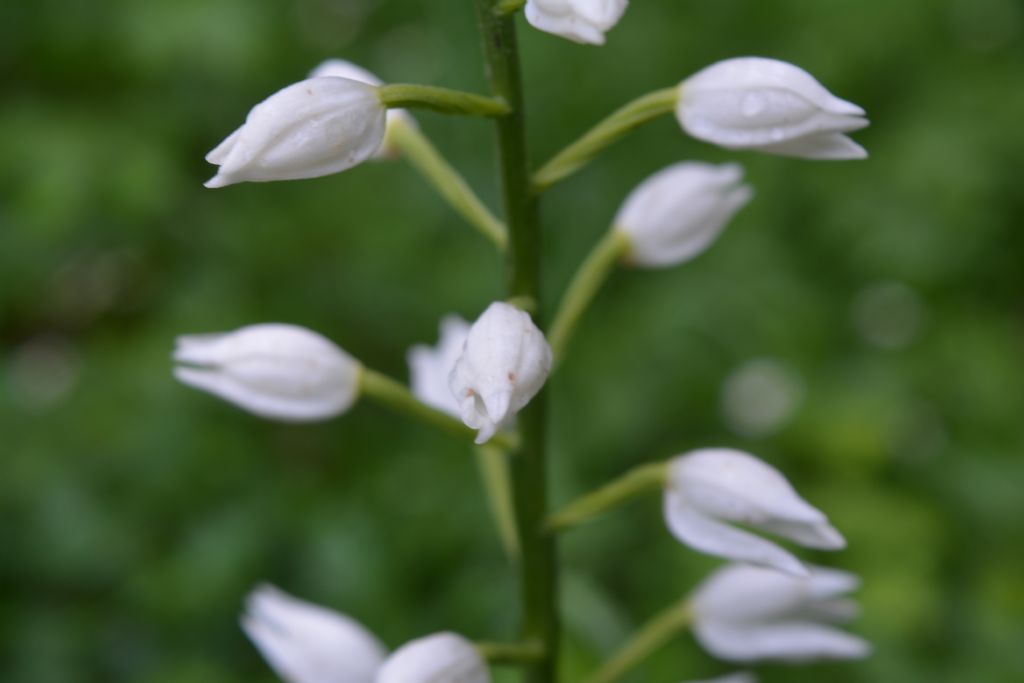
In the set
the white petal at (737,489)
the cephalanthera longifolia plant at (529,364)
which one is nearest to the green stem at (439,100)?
the cephalanthera longifolia plant at (529,364)

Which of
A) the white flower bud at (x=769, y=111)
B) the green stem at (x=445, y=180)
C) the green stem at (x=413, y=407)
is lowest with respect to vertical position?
the green stem at (x=413, y=407)

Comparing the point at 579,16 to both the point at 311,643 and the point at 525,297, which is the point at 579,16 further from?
the point at 311,643

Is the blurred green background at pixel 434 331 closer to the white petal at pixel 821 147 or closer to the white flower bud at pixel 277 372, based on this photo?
the white flower bud at pixel 277 372

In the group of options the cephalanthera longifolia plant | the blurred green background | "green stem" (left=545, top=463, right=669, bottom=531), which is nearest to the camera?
the cephalanthera longifolia plant

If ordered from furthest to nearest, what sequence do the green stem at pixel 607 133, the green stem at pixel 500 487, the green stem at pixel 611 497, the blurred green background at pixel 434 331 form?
1. the blurred green background at pixel 434 331
2. the green stem at pixel 500 487
3. the green stem at pixel 611 497
4. the green stem at pixel 607 133

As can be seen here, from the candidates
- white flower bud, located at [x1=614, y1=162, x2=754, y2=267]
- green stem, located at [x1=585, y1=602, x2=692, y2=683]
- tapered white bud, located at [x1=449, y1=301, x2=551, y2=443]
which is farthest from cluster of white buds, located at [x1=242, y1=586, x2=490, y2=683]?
white flower bud, located at [x1=614, y1=162, x2=754, y2=267]

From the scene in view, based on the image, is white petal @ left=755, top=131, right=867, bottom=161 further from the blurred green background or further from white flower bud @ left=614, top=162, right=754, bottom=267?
the blurred green background

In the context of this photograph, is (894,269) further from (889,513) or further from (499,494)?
(499,494)

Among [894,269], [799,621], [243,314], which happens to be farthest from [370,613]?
[894,269]
